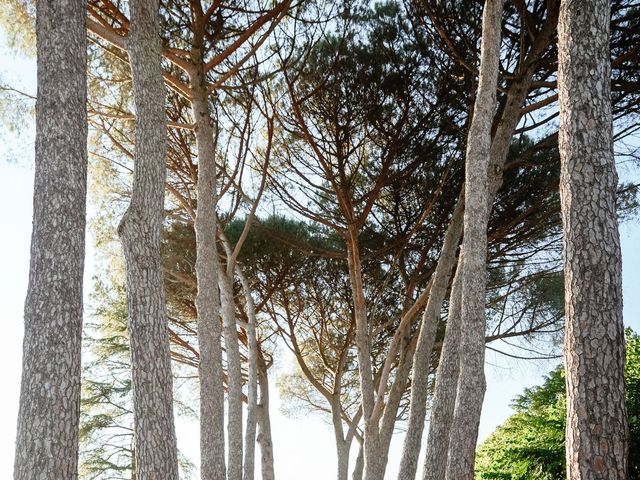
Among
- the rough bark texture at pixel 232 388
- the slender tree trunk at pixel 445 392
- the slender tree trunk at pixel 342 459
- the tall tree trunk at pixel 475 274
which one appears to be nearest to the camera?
the tall tree trunk at pixel 475 274

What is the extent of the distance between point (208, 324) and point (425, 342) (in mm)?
2076

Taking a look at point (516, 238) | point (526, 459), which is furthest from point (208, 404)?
point (516, 238)

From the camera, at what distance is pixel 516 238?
9047mm

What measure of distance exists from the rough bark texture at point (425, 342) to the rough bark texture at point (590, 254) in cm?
327

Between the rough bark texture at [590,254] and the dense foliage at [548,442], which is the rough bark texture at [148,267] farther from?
the dense foliage at [548,442]

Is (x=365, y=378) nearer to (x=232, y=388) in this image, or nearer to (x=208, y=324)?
(x=232, y=388)

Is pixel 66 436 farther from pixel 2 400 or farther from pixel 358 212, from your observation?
Result: pixel 358 212

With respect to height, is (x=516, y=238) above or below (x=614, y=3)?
below

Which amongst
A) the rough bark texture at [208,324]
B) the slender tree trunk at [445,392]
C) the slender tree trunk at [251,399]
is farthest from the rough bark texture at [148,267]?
the slender tree trunk at [251,399]

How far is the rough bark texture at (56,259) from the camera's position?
335 cm

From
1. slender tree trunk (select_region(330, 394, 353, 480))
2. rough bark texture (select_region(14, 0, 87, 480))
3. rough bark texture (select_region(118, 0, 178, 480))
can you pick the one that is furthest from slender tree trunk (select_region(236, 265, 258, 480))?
rough bark texture (select_region(14, 0, 87, 480))

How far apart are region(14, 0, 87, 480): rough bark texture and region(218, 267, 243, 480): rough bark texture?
4692mm

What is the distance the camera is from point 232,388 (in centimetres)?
827

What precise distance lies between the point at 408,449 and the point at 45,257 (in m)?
4.44
